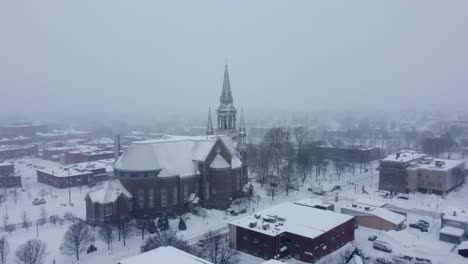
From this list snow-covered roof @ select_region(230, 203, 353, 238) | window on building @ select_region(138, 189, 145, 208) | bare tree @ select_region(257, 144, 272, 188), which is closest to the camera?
snow-covered roof @ select_region(230, 203, 353, 238)

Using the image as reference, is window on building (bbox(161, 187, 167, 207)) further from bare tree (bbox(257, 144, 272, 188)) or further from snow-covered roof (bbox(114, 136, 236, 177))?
bare tree (bbox(257, 144, 272, 188))

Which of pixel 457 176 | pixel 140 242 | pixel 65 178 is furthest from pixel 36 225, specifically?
pixel 457 176

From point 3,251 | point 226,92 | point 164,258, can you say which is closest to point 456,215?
point 164,258

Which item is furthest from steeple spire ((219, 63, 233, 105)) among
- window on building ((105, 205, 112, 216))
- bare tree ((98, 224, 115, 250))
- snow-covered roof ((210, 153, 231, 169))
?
bare tree ((98, 224, 115, 250))

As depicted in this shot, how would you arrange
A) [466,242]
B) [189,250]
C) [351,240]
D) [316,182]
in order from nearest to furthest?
[189,250] < [466,242] < [351,240] < [316,182]

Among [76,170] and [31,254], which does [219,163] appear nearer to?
[31,254]

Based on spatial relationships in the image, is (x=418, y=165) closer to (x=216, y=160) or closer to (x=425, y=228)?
(x=425, y=228)
